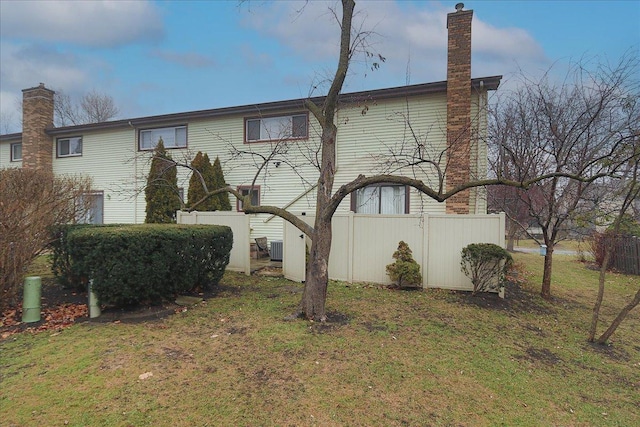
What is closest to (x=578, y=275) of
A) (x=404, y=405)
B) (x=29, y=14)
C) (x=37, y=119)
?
(x=404, y=405)

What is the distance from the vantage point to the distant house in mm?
10070

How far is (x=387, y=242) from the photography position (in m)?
8.46

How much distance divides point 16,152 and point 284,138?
14.6 meters

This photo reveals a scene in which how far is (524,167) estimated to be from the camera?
27.0ft

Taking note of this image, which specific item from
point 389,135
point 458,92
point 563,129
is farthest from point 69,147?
point 563,129

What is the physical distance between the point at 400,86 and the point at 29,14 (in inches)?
→ 485

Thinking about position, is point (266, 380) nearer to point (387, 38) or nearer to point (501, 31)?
point (387, 38)

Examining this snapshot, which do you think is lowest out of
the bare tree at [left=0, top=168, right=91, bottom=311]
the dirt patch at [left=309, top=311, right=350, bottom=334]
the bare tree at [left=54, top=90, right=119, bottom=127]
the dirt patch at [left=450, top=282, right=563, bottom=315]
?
the dirt patch at [left=450, top=282, right=563, bottom=315]

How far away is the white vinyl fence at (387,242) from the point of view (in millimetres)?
7852

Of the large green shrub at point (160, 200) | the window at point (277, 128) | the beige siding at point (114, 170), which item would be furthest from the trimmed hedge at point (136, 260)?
the beige siding at point (114, 170)

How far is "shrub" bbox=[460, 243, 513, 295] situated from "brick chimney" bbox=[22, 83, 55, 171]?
16.9 meters

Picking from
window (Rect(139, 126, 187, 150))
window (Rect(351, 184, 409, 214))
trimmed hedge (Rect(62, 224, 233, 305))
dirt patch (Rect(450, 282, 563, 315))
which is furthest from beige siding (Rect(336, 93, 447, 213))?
window (Rect(139, 126, 187, 150))

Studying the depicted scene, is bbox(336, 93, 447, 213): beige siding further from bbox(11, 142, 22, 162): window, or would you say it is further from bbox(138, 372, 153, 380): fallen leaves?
bbox(11, 142, 22, 162): window

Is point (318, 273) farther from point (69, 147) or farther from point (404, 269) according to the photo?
point (69, 147)
